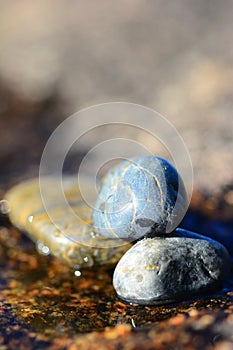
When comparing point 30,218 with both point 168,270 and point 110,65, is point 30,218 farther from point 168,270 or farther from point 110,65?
point 110,65

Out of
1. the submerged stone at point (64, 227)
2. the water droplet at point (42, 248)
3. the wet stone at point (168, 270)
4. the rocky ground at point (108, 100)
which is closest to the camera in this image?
the rocky ground at point (108, 100)

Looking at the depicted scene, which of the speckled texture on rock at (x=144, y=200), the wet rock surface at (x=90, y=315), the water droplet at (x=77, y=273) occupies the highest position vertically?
the speckled texture on rock at (x=144, y=200)

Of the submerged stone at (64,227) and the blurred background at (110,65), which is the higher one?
the blurred background at (110,65)

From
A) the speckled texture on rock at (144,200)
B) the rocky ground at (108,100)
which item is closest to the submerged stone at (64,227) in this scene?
the rocky ground at (108,100)

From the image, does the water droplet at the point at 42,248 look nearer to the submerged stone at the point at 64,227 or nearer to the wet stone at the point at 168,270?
the submerged stone at the point at 64,227

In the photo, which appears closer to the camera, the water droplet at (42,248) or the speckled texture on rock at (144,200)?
the speckled texture on rock at (144,200)

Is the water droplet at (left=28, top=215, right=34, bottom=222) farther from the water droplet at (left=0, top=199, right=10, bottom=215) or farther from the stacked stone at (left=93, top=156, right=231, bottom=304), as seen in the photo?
the stacked stone at (left=93, top=156, right=231, bottom=304)

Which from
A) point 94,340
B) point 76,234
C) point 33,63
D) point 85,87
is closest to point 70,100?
point 85,87
